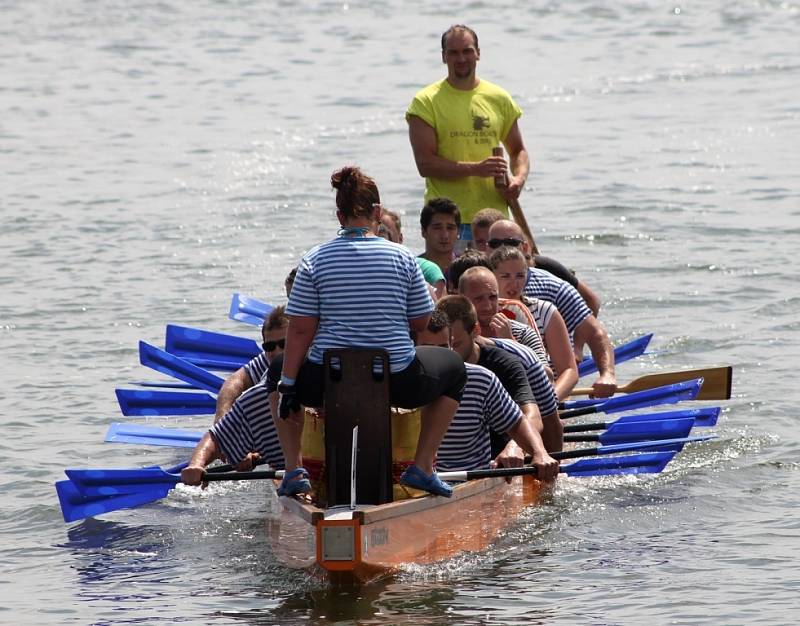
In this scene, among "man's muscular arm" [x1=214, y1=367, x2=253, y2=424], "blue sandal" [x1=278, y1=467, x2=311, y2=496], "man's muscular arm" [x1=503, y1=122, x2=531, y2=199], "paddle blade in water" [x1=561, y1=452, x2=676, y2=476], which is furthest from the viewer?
"man's muscular arm" [x1=503, y1=122, x2=531, y2=199]

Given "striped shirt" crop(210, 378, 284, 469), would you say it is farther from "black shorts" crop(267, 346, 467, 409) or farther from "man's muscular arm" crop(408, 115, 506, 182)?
"man's muscular arm" crop(408, 115, 506, 182)

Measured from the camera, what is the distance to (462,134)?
11.2 m

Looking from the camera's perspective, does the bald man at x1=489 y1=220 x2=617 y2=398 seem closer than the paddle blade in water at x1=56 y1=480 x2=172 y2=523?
No

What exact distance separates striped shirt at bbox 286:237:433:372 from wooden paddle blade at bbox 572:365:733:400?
3.48 metres

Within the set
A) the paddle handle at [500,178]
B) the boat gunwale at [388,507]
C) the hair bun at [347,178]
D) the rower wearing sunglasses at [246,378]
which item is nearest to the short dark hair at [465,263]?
the rower wearing sunglasses at [246,378]

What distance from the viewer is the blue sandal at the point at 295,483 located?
751 centimetres

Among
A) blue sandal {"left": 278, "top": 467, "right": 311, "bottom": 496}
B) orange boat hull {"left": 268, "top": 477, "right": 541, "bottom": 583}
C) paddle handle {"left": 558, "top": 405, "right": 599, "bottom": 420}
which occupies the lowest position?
orange boat hull {"left": 268, "top": 477, "right": 541, "bottom": 583}

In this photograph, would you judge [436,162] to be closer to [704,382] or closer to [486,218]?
[486,218]

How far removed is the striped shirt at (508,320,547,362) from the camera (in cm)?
934

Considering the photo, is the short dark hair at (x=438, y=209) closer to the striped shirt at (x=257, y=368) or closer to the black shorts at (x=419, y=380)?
the striped shirt at (x=257, y=368)

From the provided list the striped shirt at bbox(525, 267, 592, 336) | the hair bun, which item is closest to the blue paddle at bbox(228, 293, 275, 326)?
the striped shirt at bbox(525, 267, 592, 336)

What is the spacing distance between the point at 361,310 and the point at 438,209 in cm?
322

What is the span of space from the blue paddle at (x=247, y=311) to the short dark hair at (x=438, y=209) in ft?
7.81

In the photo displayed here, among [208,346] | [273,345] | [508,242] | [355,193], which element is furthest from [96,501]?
[208,346]
